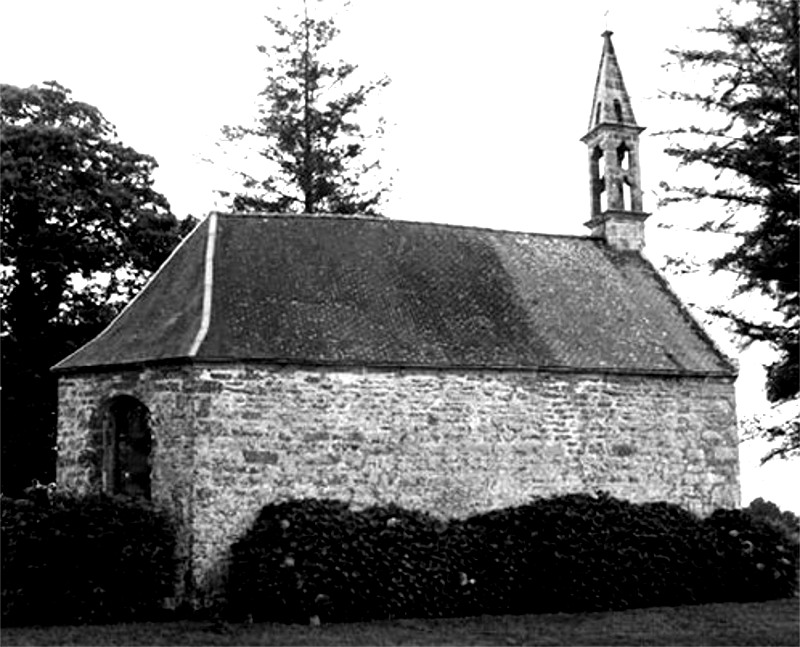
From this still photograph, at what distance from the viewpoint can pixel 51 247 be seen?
998 inches

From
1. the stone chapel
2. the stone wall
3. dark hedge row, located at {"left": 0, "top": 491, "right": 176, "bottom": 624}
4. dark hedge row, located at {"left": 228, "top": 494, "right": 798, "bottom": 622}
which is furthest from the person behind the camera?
the stone chapel

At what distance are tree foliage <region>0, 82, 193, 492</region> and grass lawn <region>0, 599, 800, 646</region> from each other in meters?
10.2

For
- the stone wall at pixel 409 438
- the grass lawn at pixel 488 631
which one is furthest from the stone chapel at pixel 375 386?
the grass lawn at pixel 488 631

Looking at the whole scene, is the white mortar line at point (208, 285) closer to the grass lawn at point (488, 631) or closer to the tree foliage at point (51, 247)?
the grass lawn at point (488, 631)

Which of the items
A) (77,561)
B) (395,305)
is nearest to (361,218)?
(395,305)

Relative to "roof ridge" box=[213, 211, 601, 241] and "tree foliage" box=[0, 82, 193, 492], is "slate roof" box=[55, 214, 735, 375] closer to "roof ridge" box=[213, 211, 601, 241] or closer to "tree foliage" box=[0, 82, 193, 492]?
"roof ridge" box=[213, 211, 601, 241]

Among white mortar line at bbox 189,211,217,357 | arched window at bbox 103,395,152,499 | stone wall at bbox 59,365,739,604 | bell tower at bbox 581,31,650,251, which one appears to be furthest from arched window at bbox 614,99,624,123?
arched window at bbox 103,395,152,499

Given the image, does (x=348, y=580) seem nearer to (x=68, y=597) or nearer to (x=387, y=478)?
(x=387, y=478)

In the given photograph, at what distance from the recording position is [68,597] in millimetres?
15852

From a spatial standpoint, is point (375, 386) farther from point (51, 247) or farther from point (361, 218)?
point (51, 247)

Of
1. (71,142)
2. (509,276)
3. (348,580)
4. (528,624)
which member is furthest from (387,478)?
(71,142)

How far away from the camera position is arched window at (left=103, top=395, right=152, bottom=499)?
1841 cm

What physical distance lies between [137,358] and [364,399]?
384 cm

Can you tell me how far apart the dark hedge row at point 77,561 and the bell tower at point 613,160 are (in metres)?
12.4
